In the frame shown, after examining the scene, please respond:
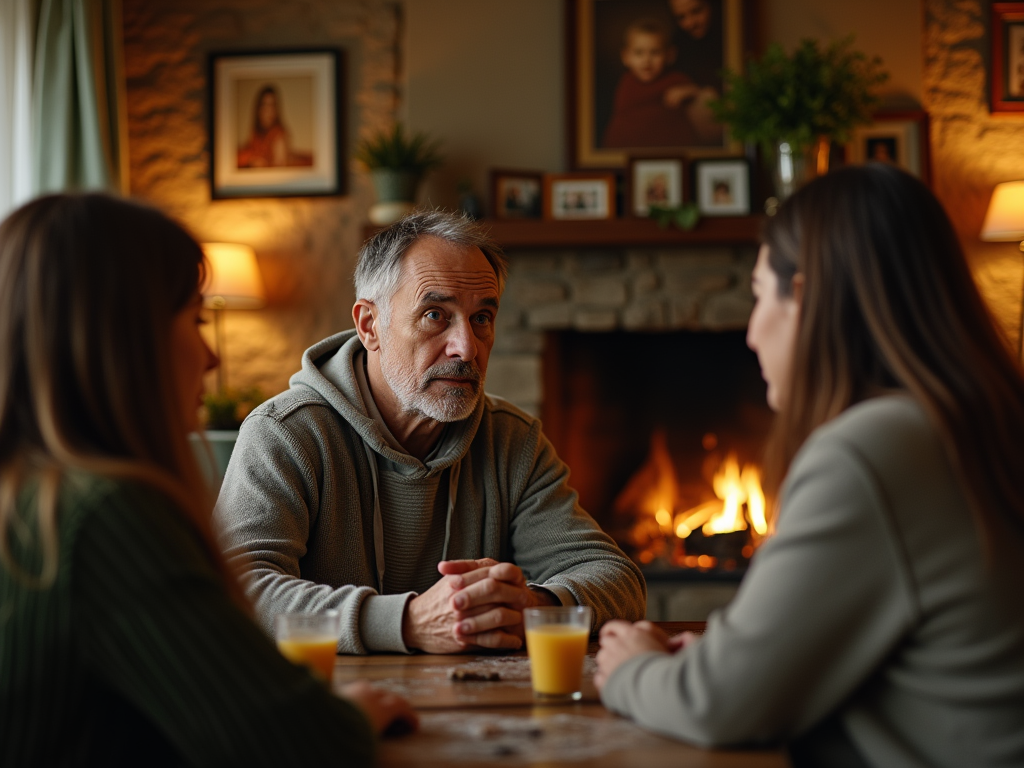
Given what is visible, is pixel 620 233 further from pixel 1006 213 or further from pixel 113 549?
pixel 113 549

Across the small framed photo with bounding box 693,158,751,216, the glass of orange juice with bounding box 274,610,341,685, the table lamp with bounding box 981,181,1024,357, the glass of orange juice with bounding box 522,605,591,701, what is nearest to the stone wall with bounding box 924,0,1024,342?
the table lamp with bounding box 981,181,1024,357

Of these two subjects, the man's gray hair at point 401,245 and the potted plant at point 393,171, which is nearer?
the man's gray hair at point 401,245

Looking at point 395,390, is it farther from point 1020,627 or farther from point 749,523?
point 749,523

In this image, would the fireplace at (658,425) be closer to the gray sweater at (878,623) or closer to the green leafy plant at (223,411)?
the green leafy plant at (223,411)

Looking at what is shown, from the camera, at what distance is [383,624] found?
148cm

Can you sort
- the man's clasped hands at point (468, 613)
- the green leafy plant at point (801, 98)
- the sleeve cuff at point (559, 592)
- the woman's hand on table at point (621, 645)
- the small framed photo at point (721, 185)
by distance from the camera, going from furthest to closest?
1. the small framed photo at point (721, 185)
2. the green leafy plant at point (801, 98)
3. the sleeve cuff at point (559, 592)
4. the man's clasped hands at point (468, 613)
5. the woman's hand on table at point (621, 645)

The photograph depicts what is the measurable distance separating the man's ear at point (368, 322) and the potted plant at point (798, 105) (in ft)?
6.87

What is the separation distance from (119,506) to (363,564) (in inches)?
38.0

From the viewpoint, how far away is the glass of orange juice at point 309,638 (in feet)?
3.84

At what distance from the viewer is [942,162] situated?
4012mm

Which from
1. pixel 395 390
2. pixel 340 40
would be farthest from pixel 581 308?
pixel 395 390

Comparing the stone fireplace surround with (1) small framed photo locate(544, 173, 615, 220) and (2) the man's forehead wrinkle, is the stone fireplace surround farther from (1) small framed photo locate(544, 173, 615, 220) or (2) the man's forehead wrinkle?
(2) the man's forehead wrinkle

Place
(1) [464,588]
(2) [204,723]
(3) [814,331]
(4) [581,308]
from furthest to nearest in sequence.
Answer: (4) [581,308], (1) [464,588], (3) [814,331], (2) [204,723]

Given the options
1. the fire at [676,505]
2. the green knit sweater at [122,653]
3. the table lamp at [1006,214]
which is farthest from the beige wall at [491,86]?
the green knit sweater at [122,653]
